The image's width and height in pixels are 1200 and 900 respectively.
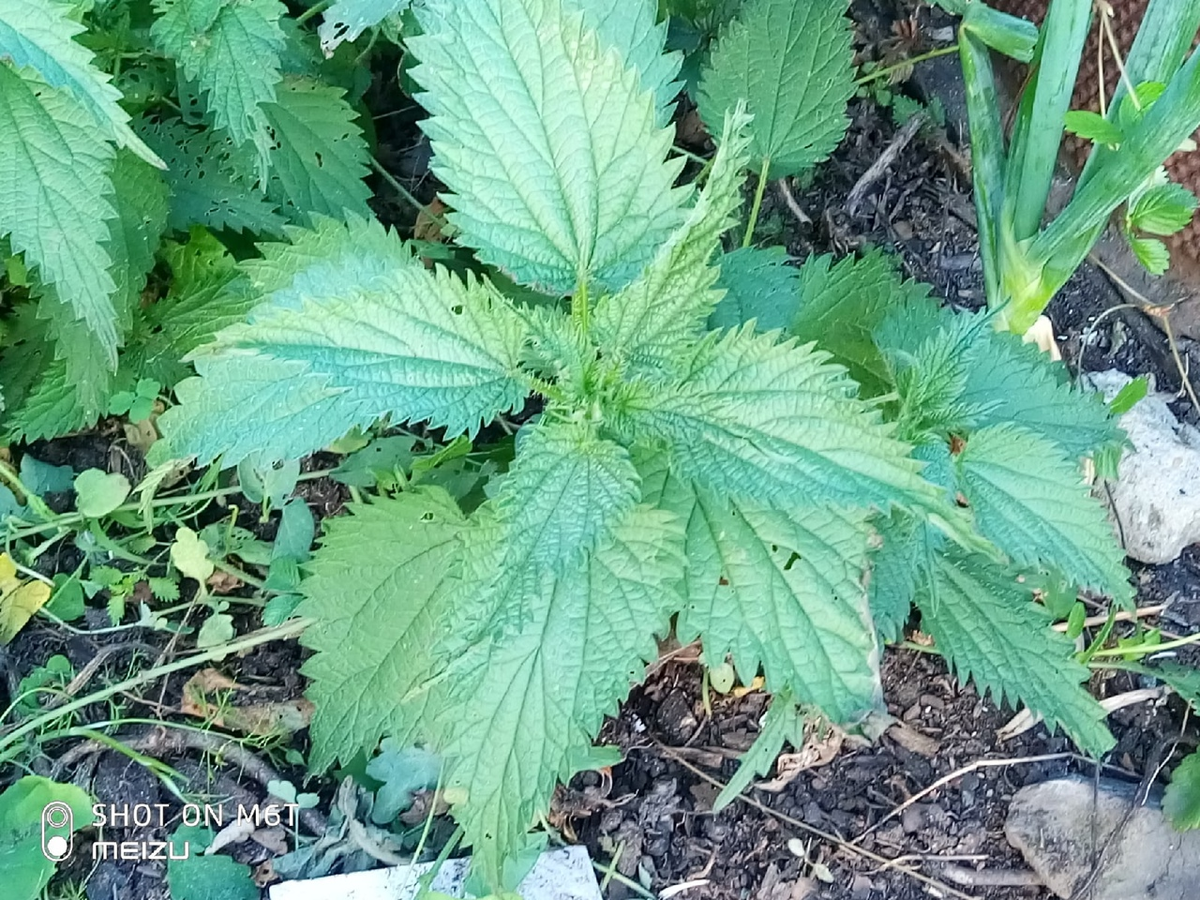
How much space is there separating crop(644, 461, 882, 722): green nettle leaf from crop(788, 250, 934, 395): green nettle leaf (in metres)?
0.37

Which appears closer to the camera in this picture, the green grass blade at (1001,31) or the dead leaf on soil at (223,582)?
the green grass blade at (1001,31)

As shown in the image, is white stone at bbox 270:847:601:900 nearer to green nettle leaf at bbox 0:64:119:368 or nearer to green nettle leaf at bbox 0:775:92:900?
green nettle leaf at bbox 0:775:92:900

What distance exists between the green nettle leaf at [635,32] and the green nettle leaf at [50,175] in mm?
581

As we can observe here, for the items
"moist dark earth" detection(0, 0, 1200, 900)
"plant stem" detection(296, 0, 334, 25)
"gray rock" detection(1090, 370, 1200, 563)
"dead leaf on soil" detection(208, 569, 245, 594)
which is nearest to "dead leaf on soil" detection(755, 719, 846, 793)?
"moist dark earth" detection(0, 0, 1200, 900)

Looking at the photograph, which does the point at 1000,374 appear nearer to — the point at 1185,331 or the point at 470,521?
the point at 470,521

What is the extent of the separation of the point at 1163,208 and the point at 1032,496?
0.40 m

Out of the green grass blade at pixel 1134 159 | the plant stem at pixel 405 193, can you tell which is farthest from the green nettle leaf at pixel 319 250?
the green grass blade at pixel 1134 159

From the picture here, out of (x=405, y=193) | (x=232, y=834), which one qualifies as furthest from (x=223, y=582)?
(x=405, y=193)

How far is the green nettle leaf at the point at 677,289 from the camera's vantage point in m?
0.79

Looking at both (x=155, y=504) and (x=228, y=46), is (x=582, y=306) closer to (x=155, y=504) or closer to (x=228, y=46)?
(x=228, y=46)

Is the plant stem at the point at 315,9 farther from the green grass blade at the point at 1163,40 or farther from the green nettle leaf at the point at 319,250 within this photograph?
the green grass blade at the point at 1163,40

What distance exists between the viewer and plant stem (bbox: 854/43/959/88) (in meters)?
1.75

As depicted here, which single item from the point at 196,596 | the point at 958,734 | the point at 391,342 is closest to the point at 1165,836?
the point at 958,734

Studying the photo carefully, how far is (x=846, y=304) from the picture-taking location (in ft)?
4.31
